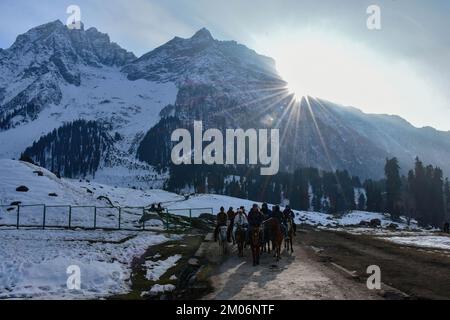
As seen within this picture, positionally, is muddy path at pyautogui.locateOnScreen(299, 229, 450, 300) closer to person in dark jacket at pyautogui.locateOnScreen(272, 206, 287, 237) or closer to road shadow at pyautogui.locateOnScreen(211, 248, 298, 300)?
person in dark jacket at pyautogui.locateOnScreen(272, 206, 287, 237)

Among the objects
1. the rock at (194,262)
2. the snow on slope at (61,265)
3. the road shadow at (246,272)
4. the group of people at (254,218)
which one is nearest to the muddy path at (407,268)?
the road shadow at (246,272)

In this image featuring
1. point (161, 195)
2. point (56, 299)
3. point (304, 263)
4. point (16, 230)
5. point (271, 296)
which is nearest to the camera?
point (271, 296)

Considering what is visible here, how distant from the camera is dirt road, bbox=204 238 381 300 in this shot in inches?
535

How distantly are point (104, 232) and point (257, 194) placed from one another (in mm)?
153735

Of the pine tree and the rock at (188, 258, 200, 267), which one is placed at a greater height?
the pine tree

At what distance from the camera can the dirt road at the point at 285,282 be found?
1358cm

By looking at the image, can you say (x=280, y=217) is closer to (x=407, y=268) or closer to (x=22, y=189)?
(x=407, y=268)

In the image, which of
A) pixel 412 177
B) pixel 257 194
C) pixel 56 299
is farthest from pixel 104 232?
pixel 257 194

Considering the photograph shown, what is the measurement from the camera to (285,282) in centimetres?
1598

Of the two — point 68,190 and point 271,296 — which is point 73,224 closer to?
point 68,190

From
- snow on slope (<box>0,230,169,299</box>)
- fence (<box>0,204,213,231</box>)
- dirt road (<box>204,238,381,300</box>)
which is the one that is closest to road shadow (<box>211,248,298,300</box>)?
dirt road (<box>204,238,381,300</box>)

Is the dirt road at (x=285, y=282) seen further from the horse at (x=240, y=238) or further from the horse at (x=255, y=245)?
the horse at (x=240, y=238)

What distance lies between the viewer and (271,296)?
1341cm
